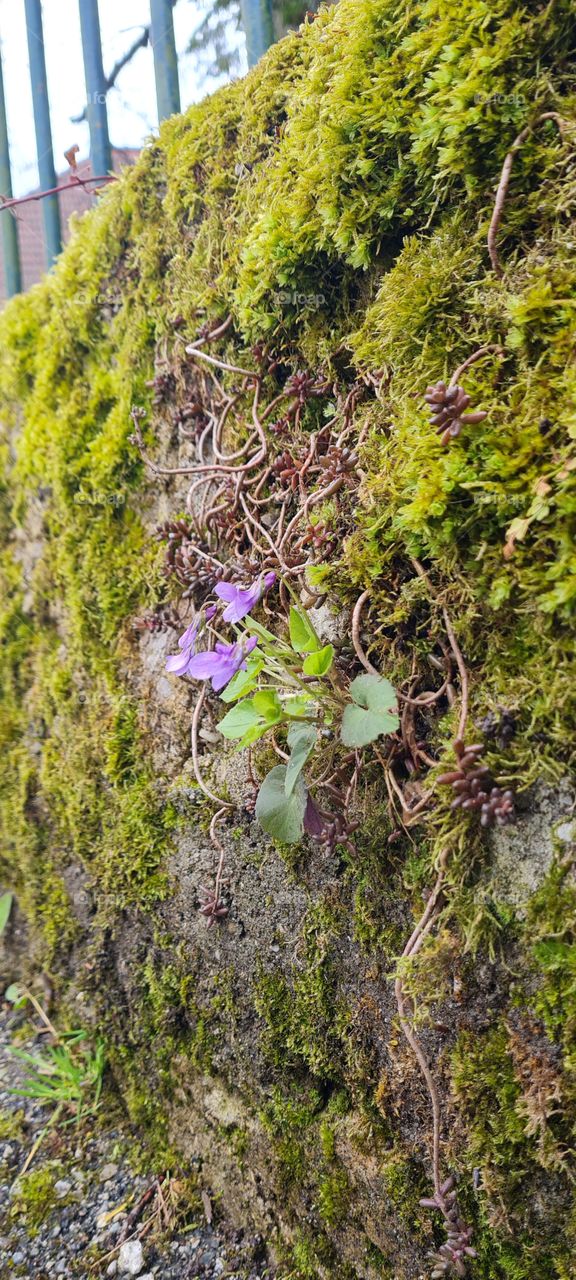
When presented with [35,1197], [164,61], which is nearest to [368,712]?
[35,1197]

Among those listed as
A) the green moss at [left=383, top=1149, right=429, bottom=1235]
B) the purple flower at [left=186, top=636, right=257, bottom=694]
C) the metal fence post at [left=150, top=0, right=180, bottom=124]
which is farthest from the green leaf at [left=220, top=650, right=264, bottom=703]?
the metal fence post at [left=150, top=0, right=180, bottom=124]

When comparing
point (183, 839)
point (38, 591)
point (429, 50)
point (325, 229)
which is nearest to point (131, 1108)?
point (183, 839)

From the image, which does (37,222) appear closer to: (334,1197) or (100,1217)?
(100,1217)

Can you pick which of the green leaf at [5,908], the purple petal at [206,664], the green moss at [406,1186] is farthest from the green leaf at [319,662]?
the green leaf at [5,908]

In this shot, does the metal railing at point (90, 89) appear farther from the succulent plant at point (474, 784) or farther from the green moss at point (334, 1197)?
the green moss at point (334, 1197)

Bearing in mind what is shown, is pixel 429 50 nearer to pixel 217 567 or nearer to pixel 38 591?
pixel 217 567
